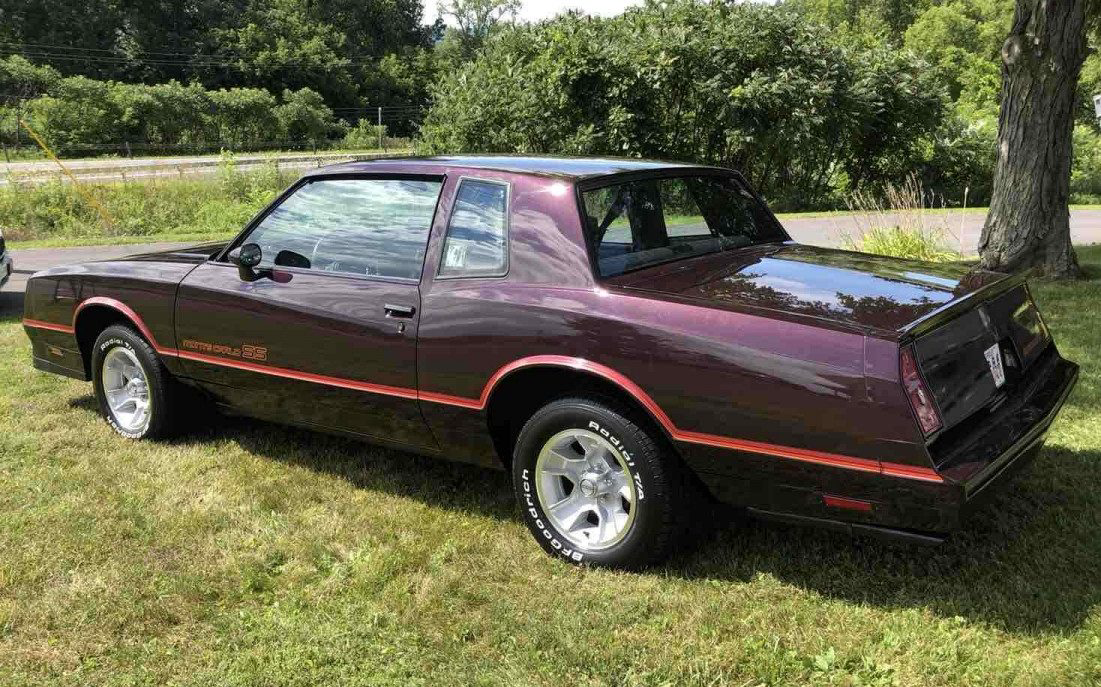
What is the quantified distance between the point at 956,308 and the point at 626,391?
1.18 m

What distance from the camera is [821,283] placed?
3.39m

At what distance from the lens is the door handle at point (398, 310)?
144 inches

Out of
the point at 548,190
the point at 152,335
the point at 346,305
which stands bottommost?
the point at 152,335

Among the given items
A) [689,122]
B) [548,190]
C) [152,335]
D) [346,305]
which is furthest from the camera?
[689,122]

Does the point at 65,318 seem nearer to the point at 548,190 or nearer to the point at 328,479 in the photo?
the point at 328,479

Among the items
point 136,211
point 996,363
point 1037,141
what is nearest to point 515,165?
point 996,363

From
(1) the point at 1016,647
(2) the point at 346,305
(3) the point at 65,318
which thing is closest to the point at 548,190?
(2) the point at 346,305

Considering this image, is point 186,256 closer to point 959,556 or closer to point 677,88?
point 959,556

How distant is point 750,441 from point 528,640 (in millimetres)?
974

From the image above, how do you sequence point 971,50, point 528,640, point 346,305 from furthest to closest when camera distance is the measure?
1. point 971,50
2. point 346,305
3. point 528,640

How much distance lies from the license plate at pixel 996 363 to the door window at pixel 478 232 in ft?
5.94

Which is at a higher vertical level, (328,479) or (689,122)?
(689,122)

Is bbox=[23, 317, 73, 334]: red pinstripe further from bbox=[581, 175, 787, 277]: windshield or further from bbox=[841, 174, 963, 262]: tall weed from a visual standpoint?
bbox=[841, 174, 963, 262]: tall weed

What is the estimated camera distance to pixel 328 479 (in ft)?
14.3
